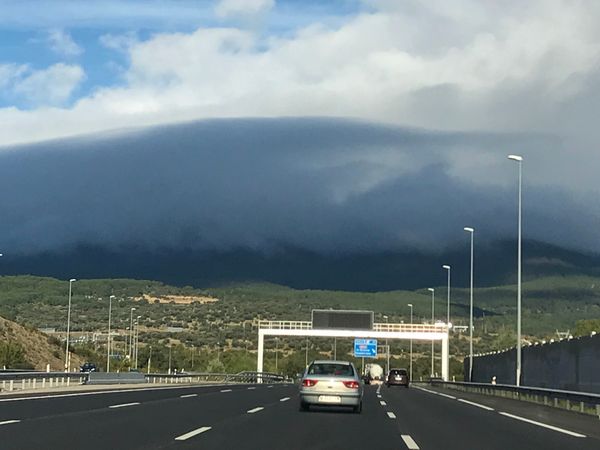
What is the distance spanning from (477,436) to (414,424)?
140 inches

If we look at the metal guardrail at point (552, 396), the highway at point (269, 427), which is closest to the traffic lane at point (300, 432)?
the highway at point (269, 427)

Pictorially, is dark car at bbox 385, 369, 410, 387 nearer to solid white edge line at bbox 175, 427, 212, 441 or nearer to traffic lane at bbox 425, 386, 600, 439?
traffic lane at bbox 425, 386, 600, 439

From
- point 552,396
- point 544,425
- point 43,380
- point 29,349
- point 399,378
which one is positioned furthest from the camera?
point 29,349

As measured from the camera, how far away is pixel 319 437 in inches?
771

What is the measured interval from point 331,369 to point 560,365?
74.1ft

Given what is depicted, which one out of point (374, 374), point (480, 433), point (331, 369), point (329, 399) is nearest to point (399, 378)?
point (374, 374)

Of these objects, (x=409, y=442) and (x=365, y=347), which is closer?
(x=409, y=442)

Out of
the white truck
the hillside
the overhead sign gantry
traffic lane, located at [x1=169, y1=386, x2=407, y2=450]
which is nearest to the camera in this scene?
traffic lane, located at [x1=169, y1=386, x2=407, y2=450]

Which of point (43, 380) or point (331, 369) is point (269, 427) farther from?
point (43, 380)

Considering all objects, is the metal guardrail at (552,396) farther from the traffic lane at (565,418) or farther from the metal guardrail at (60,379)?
the metal guardrail at (60,379)

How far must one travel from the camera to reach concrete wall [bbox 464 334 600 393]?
41906 mm

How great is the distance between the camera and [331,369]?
28922mm

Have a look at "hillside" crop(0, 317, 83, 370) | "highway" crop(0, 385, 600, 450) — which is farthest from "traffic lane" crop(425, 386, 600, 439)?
"hillside" crop(0, 317, 83, 370)

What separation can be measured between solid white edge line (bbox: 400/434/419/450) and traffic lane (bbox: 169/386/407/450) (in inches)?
4.5
